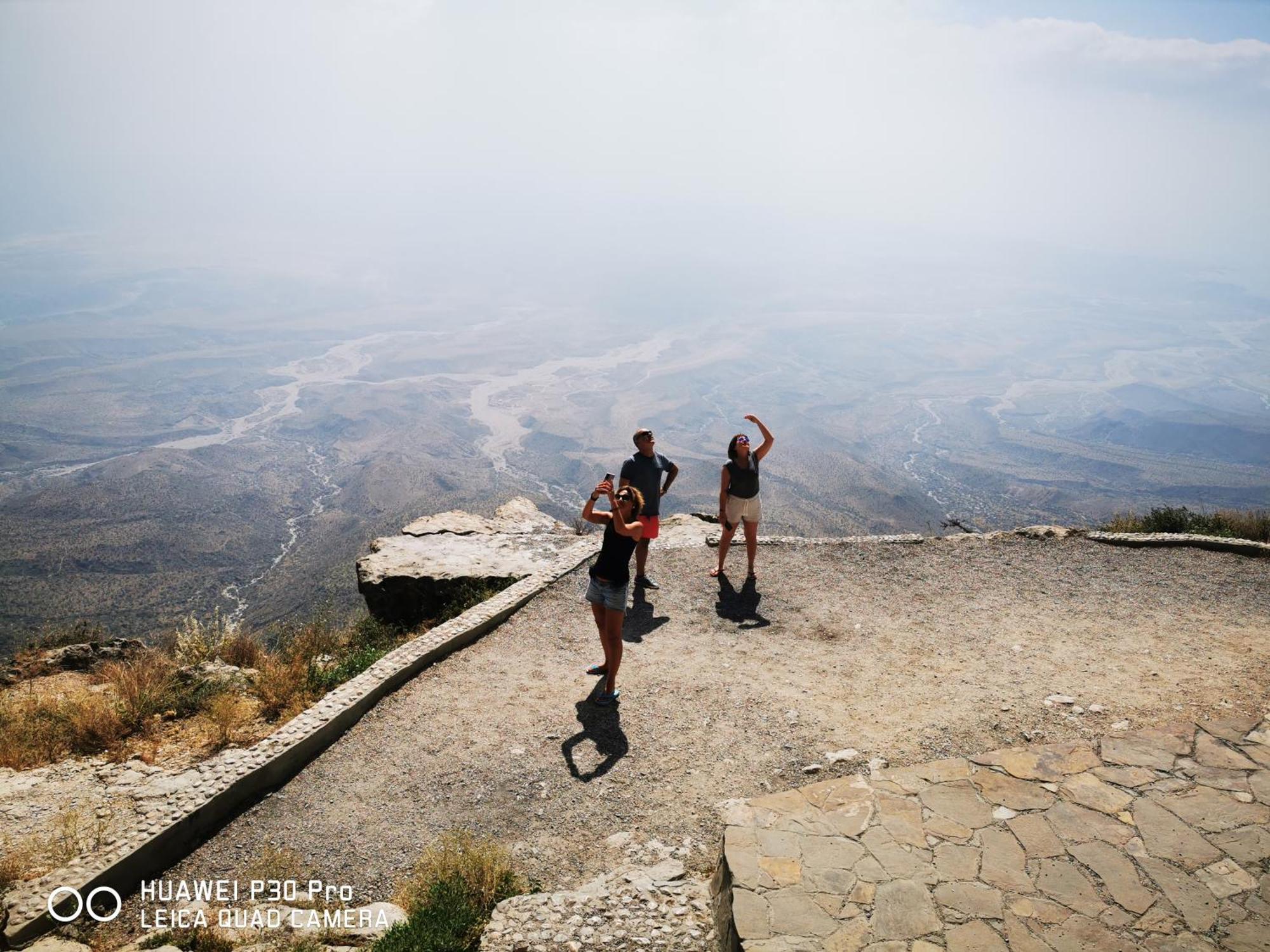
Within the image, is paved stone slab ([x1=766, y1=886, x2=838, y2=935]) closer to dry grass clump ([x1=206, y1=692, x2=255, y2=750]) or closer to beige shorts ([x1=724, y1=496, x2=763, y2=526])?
beige shorts ([x1=724, y1=496, x2=763, y2=526])

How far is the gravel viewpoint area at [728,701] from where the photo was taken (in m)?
5.38

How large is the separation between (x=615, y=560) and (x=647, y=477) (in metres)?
2.28

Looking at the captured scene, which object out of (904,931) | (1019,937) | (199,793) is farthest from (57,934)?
(1019,937)

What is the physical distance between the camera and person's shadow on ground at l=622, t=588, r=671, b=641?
8.34 m

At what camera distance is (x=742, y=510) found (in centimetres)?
909

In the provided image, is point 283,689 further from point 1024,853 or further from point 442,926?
point 1024,853

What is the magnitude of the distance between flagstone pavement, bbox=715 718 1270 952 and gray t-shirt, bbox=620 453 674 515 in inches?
158

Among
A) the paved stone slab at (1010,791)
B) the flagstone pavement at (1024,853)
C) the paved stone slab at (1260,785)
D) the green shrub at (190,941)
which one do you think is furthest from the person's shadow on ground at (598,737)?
the paved stone slab at (1260,785)

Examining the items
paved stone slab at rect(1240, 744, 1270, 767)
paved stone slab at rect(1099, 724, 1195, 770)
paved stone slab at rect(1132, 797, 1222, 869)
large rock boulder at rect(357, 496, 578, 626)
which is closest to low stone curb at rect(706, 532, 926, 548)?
large rock boulder at rect(357, 496, 578, 626)

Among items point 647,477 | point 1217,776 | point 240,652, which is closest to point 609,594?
point 647,477

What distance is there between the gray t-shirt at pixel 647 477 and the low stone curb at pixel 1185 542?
7677 mm

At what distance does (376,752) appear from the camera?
6.40 m

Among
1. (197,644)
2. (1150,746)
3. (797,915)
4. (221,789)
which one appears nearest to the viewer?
(797,915)

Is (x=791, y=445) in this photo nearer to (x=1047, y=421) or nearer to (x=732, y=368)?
(x=732, y=368)
